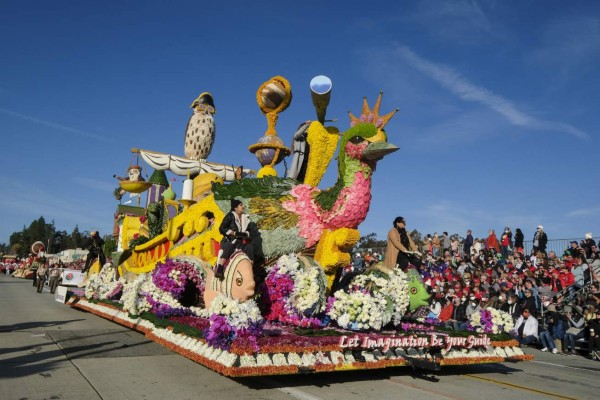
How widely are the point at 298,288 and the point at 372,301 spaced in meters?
1.12

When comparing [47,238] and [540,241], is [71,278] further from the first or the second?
[47,238]

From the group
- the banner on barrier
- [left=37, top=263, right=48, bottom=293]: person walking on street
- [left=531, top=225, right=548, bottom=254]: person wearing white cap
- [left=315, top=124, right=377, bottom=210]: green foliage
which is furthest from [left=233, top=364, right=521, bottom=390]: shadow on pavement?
[left=37, top=263, right=48, bottom=293]: person walking on street

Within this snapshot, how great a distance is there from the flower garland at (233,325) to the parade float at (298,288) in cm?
1

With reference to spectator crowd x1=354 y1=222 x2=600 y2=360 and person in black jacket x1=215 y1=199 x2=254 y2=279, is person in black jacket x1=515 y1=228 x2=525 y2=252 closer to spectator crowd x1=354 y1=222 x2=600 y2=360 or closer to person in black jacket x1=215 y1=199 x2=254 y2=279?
spectator crowd x1=354 y1=222 x2=600 y2=360

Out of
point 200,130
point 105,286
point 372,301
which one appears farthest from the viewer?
point 200,130

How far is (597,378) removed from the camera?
7590 mm

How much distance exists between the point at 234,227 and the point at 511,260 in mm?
14961

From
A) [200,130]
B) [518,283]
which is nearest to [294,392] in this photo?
[518,283]

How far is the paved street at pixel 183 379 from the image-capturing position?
197 inches

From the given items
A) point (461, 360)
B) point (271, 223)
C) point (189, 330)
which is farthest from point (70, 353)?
point (461, 360)

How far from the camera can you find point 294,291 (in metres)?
7.04

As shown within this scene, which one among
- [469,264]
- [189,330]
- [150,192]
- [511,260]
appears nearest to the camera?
[189,330]

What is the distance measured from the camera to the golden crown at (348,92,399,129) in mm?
7750

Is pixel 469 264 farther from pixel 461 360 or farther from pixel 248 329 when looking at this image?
pixel 248 329
